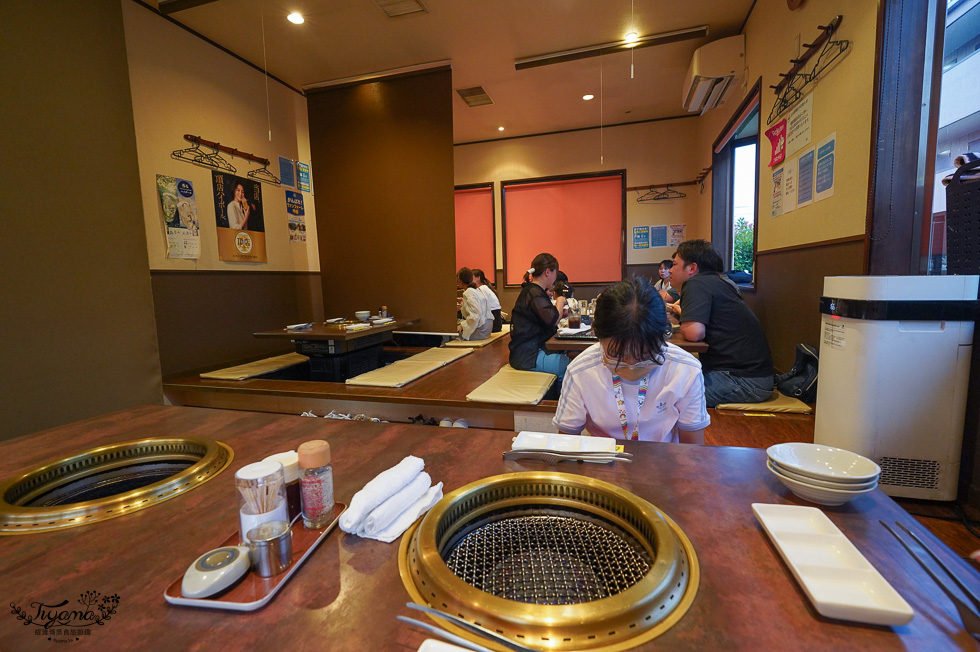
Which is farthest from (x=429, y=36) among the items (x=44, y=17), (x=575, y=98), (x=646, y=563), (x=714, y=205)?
(x=646, y=563)

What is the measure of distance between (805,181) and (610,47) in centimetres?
247

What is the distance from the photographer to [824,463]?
2.78 ft

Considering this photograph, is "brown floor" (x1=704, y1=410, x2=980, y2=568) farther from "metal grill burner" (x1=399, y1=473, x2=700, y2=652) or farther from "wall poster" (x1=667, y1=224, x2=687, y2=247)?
"wall poster" (x1=667, y1=224, x2=687, y2=247)

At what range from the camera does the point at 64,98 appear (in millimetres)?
2863

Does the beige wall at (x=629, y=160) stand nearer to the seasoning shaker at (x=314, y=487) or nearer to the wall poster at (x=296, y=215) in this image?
the wall poster at (x=296, y=215)

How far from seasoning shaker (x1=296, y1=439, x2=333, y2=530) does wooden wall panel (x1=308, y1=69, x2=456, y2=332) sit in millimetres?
3890

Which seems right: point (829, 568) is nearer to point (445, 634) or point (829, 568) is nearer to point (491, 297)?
point (445, 634)

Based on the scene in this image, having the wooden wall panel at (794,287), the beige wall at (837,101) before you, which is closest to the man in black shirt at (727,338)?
the wooden wall panel at (794,287)

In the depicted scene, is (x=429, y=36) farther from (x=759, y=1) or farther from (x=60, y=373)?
(x=60, y=373)

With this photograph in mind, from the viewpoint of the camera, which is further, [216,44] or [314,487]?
[216,44]

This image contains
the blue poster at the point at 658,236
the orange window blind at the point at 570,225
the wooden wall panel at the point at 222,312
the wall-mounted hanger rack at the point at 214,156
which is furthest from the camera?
the orange window blind at the point at 570,225

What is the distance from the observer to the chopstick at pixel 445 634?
500mm

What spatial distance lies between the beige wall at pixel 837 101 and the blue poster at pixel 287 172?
491cm

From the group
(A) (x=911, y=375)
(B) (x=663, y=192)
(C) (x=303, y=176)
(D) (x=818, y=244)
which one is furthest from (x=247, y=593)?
(B) (x=663, y=192)
